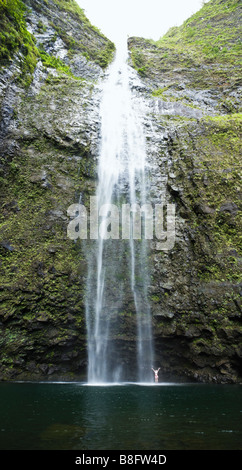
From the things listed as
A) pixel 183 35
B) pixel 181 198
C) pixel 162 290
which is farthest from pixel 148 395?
pixel 183 35

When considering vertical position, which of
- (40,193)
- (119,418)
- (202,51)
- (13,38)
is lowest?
(119,418)

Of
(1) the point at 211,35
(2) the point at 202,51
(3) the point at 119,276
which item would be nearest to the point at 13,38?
(3) the point at 119,276

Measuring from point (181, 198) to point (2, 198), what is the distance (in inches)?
322

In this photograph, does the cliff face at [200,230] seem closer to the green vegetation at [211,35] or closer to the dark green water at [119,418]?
the dark green water at [119,418]

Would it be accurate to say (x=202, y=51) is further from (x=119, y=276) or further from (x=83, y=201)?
(x=119, y=276)

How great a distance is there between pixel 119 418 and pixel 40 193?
10.2m

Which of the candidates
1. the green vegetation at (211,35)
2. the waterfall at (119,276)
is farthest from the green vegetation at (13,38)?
the green vegetation at (211,35)

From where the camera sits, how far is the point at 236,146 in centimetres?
1502

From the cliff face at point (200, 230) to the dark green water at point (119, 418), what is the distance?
1782 mm

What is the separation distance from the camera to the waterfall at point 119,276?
11648 mm

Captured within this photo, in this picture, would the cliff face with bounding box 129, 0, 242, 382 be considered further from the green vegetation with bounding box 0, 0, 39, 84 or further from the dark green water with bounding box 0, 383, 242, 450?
the green vegetation with bounding box 0, 0, 39, 84

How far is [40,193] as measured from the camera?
13.7 metres

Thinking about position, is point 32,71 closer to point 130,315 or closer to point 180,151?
point 180,151
